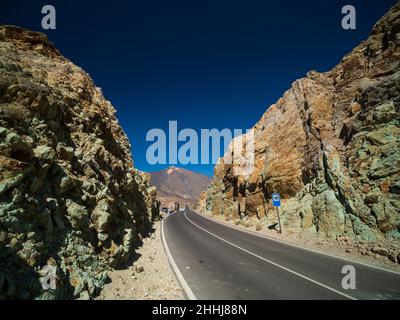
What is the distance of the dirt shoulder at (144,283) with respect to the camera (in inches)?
260

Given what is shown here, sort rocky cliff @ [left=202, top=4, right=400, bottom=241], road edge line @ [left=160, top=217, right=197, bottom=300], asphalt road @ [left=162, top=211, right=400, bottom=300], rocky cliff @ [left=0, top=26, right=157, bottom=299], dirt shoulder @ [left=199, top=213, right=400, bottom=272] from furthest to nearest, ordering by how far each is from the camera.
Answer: rocky cliff @ [left=202, top=4, right=400, bottom=241] < dirt shoulder @ [left=199, top=213, right=400, bottom=272] < asphalt road @ [left=162, top=211, right=400, bottom=300] < road edge line @ [left=160, top=217, right=197, bottom=300] < rocky cliff @ [left=0, top=26, right=157, bottom=299]

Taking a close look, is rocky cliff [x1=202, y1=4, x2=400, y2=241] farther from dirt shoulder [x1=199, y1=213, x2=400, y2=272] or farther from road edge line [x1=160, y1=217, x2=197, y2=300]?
road edge line [x1=160, y1=217, x2=197, y2=300]

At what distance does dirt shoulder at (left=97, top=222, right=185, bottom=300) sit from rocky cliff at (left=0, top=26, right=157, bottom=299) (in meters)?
0.45

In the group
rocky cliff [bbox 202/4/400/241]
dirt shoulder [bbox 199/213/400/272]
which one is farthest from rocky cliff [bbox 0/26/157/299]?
rocky cliff [bbox 202/4/400/241]

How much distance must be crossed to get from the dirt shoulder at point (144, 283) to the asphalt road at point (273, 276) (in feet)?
1.61

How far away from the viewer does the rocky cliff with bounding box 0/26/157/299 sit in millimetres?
4973

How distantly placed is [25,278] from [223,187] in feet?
132

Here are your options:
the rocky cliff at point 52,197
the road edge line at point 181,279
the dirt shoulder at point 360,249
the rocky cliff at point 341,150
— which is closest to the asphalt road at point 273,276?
the road edge line at point 181,279

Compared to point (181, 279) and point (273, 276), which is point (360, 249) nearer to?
point (273, 276)

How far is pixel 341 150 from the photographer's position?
17.3 metres

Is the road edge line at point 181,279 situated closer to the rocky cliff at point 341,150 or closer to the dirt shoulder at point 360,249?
A: the dirt shoulder at point 360,249
